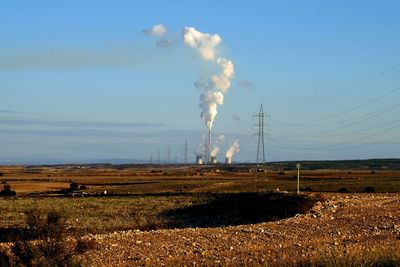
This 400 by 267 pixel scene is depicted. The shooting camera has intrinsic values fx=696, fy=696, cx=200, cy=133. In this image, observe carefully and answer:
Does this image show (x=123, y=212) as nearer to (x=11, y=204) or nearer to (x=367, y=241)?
(x=11, y=204)

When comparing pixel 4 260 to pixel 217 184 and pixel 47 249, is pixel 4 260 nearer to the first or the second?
pixel 47 249

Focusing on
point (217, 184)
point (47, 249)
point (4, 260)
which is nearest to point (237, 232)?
point (4, 260)

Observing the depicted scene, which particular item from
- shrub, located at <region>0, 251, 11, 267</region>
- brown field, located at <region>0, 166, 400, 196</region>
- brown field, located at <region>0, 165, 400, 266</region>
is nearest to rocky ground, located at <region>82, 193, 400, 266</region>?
brown field, located at <region>0, 165, 400, 266</region>

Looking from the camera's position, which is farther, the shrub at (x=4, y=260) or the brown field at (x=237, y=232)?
the brown field at (x=237, y=232)

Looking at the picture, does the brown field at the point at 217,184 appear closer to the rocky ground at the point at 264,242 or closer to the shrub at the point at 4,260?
the rocky ground at the point at 264,242

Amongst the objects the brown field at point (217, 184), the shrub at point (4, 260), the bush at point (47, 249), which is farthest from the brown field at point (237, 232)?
the brown field at point (217, 184)

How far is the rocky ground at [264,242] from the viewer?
20.3 m

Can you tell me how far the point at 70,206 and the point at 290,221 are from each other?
2236 cm

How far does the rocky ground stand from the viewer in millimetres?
20281

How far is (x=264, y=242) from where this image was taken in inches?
1007

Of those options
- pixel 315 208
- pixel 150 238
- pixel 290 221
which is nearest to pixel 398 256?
pixel 150 238

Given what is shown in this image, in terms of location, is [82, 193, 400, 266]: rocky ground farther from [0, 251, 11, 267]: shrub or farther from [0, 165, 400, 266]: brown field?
[0, 251, 11, 267]: shrub

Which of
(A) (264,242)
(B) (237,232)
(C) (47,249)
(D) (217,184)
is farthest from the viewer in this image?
(D) (217,184)

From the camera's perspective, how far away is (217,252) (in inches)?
899
